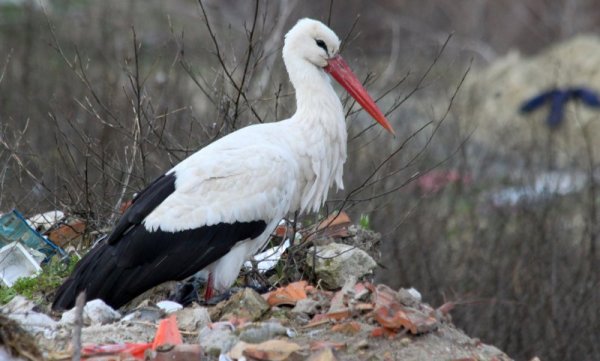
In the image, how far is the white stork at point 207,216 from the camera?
8.27 metres

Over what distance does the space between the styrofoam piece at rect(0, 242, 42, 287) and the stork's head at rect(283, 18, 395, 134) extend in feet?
6.40

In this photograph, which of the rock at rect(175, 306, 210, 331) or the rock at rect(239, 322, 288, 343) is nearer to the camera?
the rock at rect(239, 322, 288, 343)

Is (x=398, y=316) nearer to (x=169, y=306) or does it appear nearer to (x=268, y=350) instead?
(x=268, y=350)

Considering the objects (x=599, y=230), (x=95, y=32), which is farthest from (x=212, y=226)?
(x=95, y=32)

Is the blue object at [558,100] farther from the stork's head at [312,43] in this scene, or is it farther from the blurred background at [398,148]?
the stork's head at [312,43]

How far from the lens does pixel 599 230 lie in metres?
15.0

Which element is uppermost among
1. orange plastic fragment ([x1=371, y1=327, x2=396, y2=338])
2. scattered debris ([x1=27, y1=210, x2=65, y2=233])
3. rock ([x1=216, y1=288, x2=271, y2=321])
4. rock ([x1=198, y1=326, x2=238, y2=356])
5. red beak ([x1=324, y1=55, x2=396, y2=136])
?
red beak ([x1=324, y1=55, x2=396, y2=136])

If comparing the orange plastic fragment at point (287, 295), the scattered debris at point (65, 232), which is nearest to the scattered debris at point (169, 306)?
the orange plastic fragment at point (287, 295)

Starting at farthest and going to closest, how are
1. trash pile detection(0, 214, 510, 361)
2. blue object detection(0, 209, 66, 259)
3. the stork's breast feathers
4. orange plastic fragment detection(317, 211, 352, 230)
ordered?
1. orange plastic fragment detection(317, 211, 352, 230)
2. blue object detection(0, 209, 66, 259)
3. the stork's breast feathers
4. trash pile detection(0, 214, 510, 361)

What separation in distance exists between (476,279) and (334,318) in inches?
335

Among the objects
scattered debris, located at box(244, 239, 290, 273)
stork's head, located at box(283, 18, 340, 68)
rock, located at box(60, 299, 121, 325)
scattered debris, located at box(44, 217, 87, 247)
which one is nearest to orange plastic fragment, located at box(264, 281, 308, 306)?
rock, located at box(60, 299, 121, 325)

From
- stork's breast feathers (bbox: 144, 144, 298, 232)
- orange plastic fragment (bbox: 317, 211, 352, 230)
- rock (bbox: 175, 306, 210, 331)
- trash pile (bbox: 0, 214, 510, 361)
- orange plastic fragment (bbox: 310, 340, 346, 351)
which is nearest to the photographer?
trash pile (bbox: 0, 214, 510, 361)

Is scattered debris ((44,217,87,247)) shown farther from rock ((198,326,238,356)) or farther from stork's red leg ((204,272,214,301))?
rock ((198,326,238,356))

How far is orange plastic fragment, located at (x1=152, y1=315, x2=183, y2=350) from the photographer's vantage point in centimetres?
717
